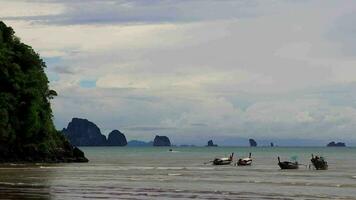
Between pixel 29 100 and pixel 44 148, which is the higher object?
pixel 29 100

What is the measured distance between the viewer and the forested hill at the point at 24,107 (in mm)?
111812

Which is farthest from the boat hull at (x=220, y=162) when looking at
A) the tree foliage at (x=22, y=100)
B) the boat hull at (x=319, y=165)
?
the tree foliage at (x=22, y=100)

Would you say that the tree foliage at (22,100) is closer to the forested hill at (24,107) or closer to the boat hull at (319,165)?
the forested hill at (24,107)

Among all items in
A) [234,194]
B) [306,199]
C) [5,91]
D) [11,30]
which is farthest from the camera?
[11,30]

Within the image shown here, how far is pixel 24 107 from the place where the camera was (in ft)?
375

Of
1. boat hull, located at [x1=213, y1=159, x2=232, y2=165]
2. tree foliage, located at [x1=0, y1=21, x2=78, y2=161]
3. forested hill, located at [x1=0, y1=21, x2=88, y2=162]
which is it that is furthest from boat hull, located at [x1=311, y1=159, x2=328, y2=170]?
tree foliage, located at [x1=0, y1=21, x2=78, y2=161]

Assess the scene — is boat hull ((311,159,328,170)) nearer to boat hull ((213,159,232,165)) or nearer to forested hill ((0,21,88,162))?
boat hull ((213,159,232,165))

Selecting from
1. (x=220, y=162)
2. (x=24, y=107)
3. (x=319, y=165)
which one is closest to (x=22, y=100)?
(x=24, y=107)

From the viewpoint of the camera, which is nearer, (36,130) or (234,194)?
(234,194)

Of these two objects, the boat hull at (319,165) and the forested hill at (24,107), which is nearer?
the boat hull at (319,165)

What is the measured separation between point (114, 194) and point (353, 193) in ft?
67.4

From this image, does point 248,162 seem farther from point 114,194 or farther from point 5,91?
point 114,194

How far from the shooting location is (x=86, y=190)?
5269 centimetres

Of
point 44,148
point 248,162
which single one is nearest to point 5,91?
point 44,148
